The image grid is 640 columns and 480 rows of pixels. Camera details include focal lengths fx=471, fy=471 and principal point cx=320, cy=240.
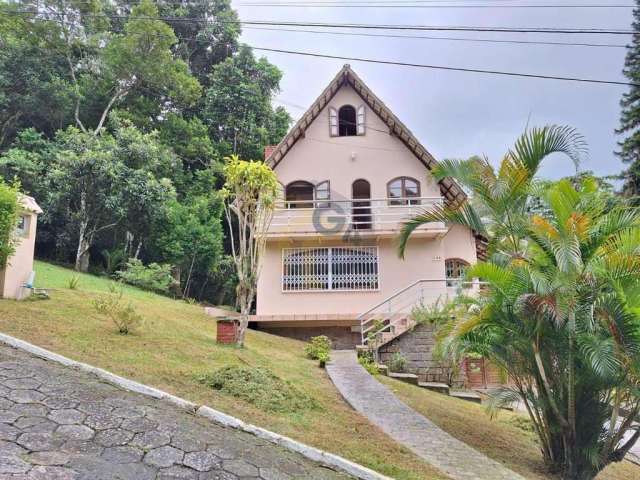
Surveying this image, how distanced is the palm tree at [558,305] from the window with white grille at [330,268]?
890cm

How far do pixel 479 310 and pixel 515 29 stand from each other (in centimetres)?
554

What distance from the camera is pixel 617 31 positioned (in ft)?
27.4

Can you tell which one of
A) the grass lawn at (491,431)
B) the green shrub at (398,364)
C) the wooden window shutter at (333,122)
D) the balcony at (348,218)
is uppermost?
the wooden window shutter at (333,122)

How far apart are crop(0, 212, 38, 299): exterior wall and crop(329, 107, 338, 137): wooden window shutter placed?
1065cm

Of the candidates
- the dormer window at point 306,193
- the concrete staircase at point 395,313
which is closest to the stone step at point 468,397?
the concrete staircase at point 395,313

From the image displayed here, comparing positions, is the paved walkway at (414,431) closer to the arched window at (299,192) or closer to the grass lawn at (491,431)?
the grass lawn at (491,431)

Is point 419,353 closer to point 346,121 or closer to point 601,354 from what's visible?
point 601,354

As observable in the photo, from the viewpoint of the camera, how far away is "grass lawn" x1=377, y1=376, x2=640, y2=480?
6.70 metres

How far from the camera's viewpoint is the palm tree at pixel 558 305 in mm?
5844

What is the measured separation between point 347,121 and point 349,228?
14.6 ft

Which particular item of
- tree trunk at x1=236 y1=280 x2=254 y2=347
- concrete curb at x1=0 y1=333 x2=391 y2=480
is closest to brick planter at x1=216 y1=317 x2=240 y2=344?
tree trunk at x1=236 y1=280 x2=254 y2=347

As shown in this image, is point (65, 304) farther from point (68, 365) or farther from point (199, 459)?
point (199, 459)

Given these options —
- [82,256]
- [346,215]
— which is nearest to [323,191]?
[346,215]

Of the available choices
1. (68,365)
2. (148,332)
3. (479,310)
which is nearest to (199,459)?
(68,365)
